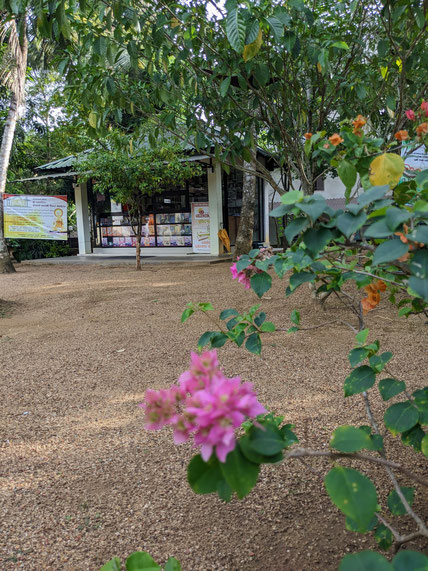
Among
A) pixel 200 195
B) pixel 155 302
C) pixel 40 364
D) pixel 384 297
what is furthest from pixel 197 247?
pixel 40 364

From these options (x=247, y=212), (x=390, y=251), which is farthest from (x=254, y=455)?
(x=247, y=212)

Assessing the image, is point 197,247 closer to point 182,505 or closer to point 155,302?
point 155,302

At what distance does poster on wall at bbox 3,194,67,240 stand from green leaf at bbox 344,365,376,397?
44.3 ft

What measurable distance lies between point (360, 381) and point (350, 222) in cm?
62

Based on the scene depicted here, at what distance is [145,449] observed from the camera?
246cm

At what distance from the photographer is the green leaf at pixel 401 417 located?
1156 millimetres

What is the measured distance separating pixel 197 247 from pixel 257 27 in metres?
12.3

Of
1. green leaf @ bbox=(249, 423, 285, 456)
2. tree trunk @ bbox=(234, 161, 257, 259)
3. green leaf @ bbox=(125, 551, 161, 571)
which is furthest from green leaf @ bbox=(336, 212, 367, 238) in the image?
tree trunk @ bbox=(234, 161, 257, 259)

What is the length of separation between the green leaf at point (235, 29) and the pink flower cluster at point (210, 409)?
2242mm

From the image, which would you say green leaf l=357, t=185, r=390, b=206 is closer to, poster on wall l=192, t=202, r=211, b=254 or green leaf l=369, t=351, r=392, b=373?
green leaf l=369, t=351, r=392, b=373

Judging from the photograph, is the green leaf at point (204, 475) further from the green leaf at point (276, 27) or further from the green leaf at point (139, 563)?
the green leaf at point (276, 27)

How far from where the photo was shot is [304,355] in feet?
13.2

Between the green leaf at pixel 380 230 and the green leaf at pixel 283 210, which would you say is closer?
the green leaf at pixel 380 230

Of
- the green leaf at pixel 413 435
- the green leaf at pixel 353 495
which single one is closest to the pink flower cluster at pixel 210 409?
the green leaf at pixel 353 495
